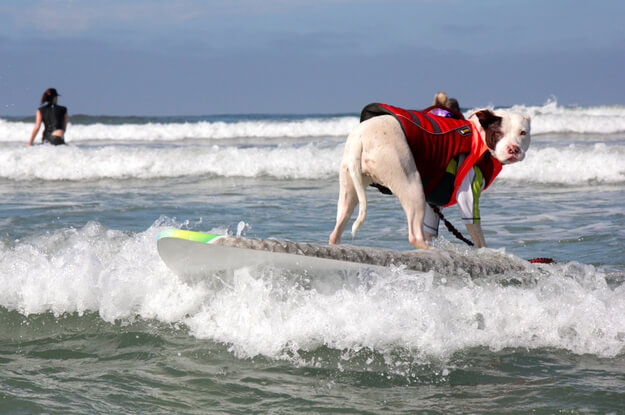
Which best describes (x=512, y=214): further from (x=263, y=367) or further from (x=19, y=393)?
(x=19, y=393)

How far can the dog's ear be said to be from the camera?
14.3ft

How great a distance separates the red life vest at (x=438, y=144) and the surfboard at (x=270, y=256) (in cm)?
60

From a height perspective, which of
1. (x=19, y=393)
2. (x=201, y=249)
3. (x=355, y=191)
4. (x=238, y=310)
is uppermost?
(x=355, y=191)

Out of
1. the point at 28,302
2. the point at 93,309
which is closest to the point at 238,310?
the point at 93,309

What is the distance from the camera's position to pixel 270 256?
3.74m

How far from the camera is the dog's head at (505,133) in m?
4.34

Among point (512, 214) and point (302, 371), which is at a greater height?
point (512, 214)

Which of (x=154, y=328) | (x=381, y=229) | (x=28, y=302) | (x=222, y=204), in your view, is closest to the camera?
(x=154, y=328)

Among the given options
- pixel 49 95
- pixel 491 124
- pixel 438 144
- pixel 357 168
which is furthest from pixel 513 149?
pixel 49 95

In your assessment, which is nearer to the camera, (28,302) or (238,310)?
(238,310)

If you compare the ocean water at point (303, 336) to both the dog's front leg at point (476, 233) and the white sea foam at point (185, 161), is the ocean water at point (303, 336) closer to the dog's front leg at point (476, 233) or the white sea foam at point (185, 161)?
the dog's front leg at point (476, 233)

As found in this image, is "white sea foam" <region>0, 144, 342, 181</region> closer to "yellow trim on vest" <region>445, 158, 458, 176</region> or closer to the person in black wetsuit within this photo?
the person in black wetsuit

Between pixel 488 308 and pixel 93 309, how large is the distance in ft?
7.99

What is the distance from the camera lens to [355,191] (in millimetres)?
4383
